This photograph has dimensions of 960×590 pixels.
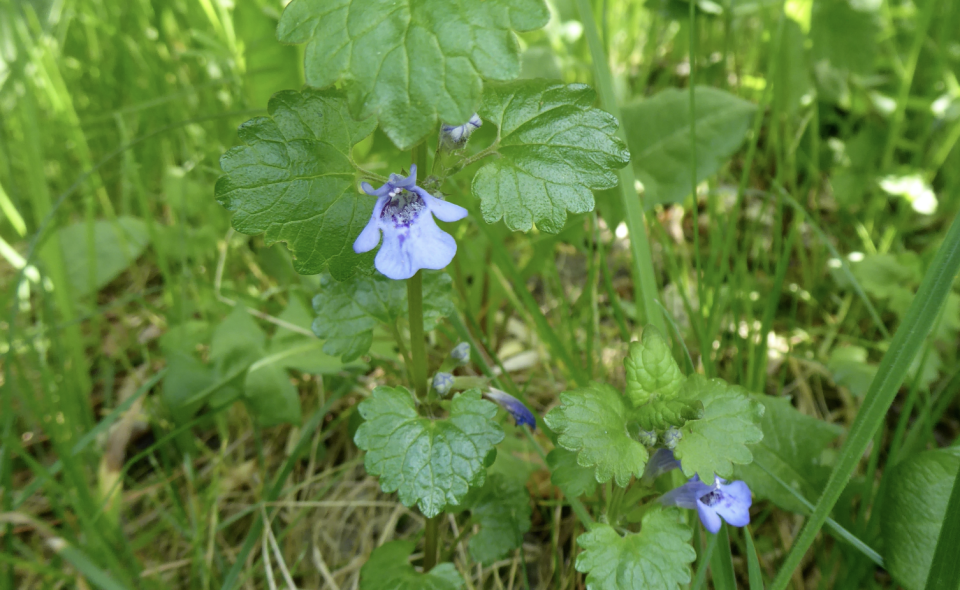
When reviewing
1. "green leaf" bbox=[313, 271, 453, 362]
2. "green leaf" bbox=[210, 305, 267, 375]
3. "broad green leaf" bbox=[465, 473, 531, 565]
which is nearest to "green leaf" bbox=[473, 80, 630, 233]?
"green leaf" bbox=[313, 271, 453, 362]

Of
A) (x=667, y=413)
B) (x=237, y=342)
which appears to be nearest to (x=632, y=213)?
(x=667, y=413)

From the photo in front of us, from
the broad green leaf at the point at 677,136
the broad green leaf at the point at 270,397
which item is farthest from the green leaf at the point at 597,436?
the broad green leaf at the point at 677,136

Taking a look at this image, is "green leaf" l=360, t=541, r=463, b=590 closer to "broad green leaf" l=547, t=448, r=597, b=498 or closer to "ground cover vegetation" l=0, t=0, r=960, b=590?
"ground cover vegetation" l=0, t=0, r=960, b=590

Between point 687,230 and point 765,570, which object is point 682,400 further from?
point 687,230

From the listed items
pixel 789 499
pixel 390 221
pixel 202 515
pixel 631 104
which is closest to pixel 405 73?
pixel 390 221

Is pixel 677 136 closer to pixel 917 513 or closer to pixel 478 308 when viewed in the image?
pixel 478 308

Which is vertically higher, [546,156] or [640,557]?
[546,156]
